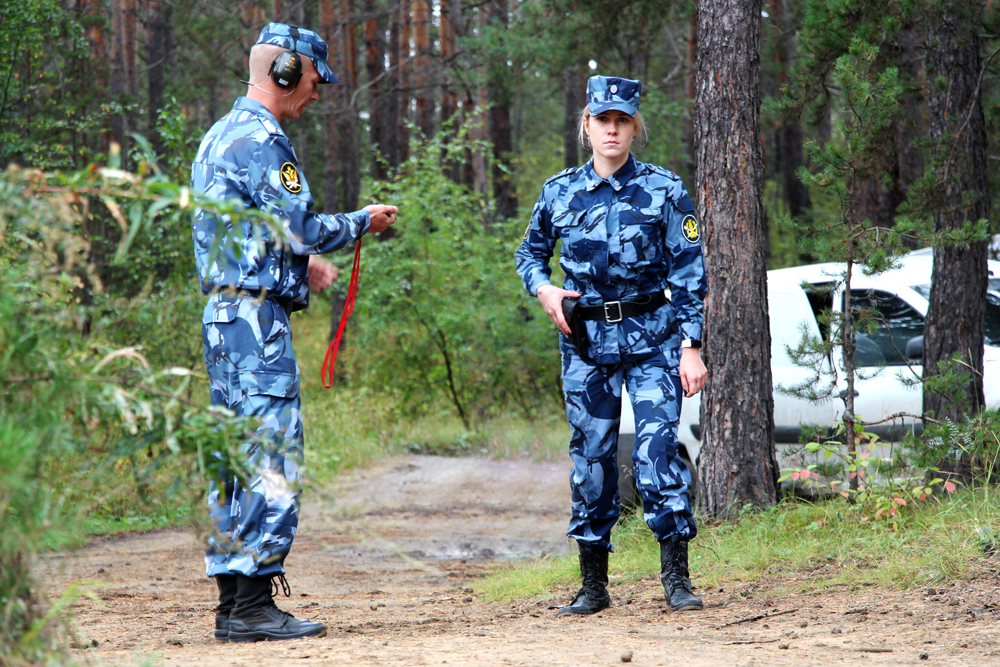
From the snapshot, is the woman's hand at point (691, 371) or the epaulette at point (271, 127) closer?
the epaulette at point (271, 127)

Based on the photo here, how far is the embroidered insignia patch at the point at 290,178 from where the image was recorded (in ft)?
11.4

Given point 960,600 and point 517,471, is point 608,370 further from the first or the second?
point 517,471

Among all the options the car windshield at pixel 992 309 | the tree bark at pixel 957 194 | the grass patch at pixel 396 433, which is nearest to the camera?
the tree bark at pixel 957 194

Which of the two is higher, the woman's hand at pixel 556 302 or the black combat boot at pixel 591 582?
the woman's hand at pixel 556 302

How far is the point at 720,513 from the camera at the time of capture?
18.1ft

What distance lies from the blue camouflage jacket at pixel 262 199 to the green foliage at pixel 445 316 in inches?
348

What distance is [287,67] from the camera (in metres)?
3.62

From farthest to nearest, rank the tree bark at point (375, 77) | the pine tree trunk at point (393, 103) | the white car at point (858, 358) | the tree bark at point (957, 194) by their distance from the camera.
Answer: the pine tree trunk at point (393, 103) < the tree bark at point (375, 77) < the white car at point (858, 358) < the tree bark at point (957, 194)

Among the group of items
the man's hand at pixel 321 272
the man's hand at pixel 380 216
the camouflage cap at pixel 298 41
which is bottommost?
the man's hand at pixel 321 272

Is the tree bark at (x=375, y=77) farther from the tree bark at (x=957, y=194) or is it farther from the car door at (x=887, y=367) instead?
the tree bark at (x=957, y=194)

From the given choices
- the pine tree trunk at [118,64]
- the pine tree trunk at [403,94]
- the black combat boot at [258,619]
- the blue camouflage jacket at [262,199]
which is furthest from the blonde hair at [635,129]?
the pine tree trunk at [403,94]

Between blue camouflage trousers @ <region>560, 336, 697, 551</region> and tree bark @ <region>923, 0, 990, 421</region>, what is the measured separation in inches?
99.2

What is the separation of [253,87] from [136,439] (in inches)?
84.5

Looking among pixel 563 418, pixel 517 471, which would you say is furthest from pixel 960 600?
pixel 563 418
